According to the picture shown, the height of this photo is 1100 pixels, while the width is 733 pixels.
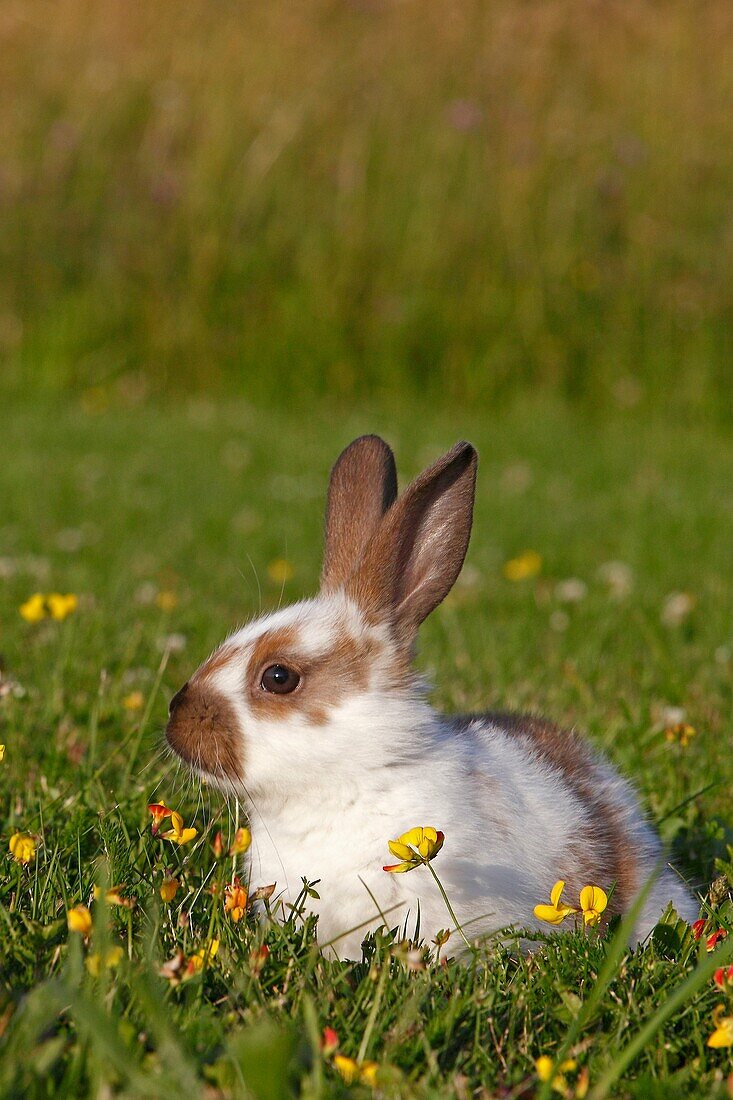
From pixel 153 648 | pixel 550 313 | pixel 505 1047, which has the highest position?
pixel 550 313

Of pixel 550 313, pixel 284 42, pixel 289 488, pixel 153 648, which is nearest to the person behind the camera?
pixel 153 648

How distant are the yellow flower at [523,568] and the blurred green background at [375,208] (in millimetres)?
4865

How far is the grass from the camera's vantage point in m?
1.89

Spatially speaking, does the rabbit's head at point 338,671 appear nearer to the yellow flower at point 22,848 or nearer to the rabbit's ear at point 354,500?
the rabbit's ear at point 354,500

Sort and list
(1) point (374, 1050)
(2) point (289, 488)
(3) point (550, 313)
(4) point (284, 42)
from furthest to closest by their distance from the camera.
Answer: (4) point (284, 42), (3) point (550, 313), (2) point (289, 488), (1) point (374, 1050)

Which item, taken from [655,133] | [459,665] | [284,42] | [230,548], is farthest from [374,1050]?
[284,42]

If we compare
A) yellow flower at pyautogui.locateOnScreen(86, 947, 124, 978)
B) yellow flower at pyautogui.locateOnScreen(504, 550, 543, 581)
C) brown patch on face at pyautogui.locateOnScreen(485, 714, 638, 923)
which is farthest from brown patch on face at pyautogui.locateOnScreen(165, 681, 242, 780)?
yellow flower at pyautogui.locateOnScreen(504, 550, 543, 581)

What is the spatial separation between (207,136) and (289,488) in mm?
5270

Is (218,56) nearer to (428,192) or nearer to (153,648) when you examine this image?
(428,192)

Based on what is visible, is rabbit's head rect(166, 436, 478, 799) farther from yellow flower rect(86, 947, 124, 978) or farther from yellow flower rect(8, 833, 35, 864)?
yellow flower rect(86, 947, 124, 978)

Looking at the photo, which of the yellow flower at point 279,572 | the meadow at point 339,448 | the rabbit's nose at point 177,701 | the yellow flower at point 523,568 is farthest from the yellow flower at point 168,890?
the yellow flower at point 523,568

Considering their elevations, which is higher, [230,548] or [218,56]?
[218,56]

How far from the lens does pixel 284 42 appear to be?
1226 cm

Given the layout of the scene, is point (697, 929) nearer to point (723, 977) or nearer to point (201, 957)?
point (723, 977)
